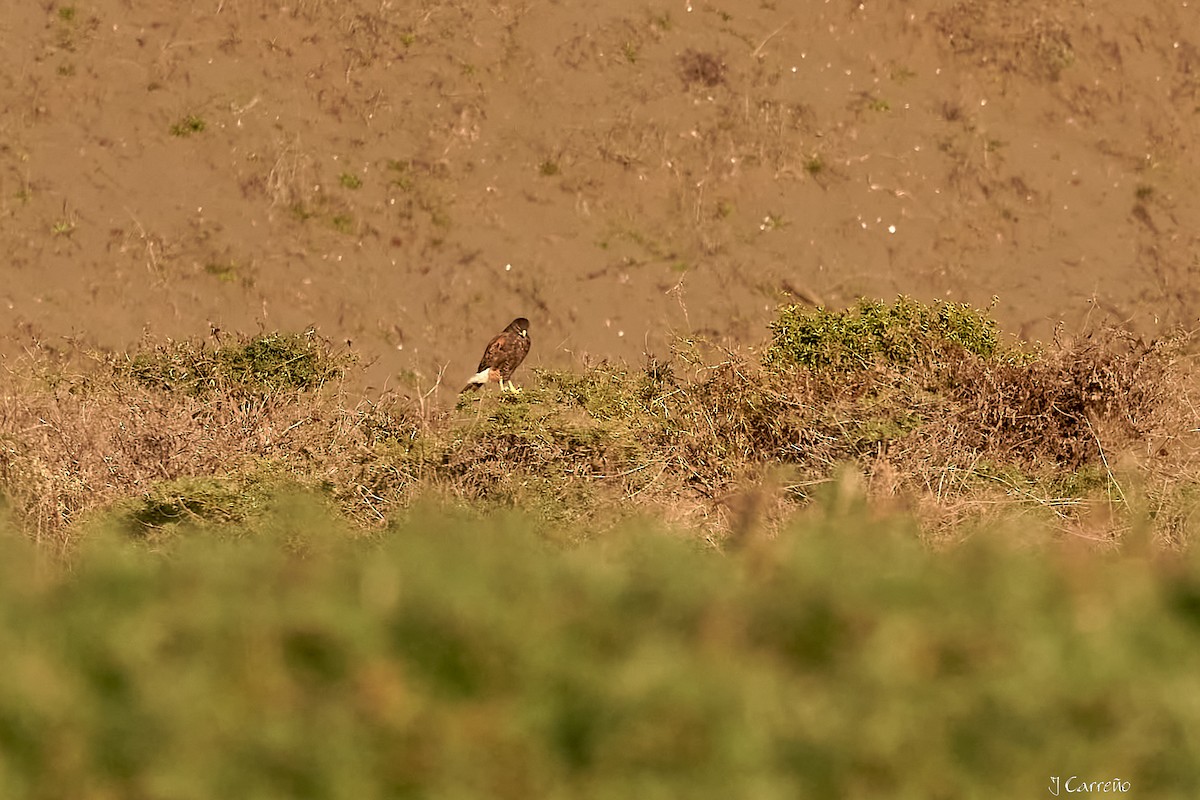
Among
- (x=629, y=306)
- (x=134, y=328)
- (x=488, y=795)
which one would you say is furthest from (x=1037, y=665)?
(x=134, y=328)

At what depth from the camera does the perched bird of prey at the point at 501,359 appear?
392 inches

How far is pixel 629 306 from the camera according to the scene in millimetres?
11492

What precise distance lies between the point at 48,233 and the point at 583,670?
30.8ft

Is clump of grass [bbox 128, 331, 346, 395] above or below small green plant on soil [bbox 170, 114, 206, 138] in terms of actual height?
below

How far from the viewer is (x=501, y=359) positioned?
10.0m

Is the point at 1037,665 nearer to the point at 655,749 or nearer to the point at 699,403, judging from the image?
the point at 655,749

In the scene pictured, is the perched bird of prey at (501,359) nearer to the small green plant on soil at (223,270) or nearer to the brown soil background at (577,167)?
the brown soil background at (577,167)

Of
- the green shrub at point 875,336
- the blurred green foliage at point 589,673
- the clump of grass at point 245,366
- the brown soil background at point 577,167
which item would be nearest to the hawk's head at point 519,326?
the brown soil background at point 577,167

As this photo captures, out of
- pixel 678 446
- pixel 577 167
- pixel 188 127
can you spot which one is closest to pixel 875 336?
pixel 678 446

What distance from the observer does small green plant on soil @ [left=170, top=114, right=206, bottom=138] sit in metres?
12.1
